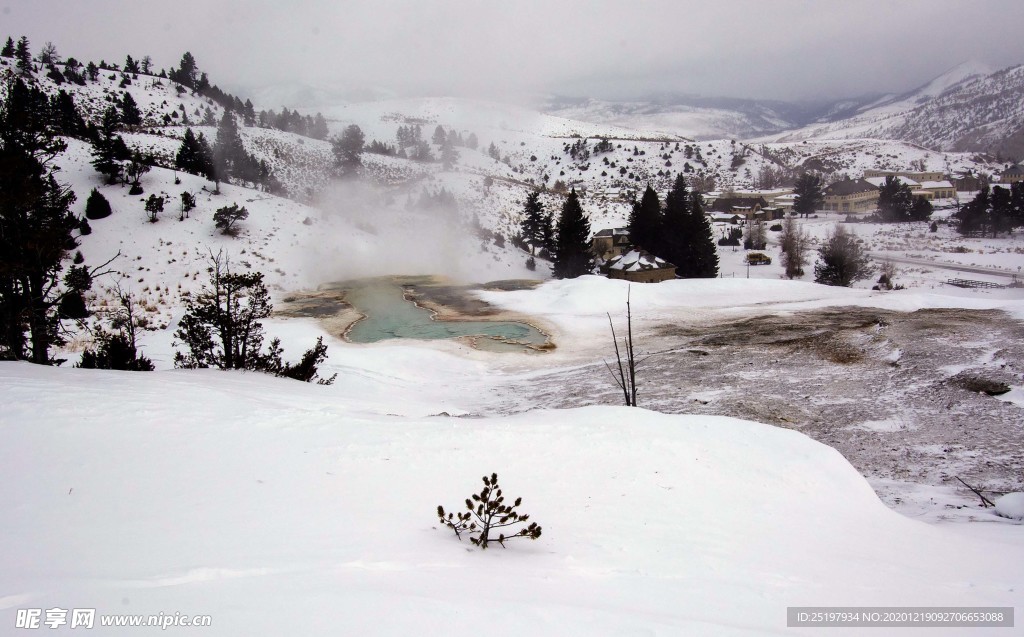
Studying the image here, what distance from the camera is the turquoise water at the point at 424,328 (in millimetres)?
22234

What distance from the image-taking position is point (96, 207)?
32.8 metres

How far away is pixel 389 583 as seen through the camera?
124 inches

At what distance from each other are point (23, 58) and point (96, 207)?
44.0 m

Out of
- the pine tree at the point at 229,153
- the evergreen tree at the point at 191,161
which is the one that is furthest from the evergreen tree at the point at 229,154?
the evergreen tree at the point at 191,161

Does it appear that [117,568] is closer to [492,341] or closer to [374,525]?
[374,525]

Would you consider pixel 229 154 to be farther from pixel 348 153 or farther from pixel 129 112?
pixel 129 112

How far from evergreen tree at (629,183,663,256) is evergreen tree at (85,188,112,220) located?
37728 mm

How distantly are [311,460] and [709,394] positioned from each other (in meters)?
11.1

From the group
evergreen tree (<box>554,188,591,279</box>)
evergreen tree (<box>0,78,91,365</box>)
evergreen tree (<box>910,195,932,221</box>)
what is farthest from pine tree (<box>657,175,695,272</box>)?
evergreen tree (<box>910,195,932,221</box>)

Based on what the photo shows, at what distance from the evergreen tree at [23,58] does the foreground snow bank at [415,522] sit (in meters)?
71.1

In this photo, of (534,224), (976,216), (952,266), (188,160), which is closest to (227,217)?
(188,160)

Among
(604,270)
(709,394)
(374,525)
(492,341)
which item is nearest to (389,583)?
(374,525)

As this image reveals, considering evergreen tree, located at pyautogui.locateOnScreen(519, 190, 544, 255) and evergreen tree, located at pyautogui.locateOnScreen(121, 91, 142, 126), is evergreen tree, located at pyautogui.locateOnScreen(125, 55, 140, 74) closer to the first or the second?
evergreen tree, located at pyautogui.locateOnScreen(121, 91, 142, 126)

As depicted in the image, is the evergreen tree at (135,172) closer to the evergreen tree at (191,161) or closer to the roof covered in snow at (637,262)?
the evergreen tree at (191,161)
